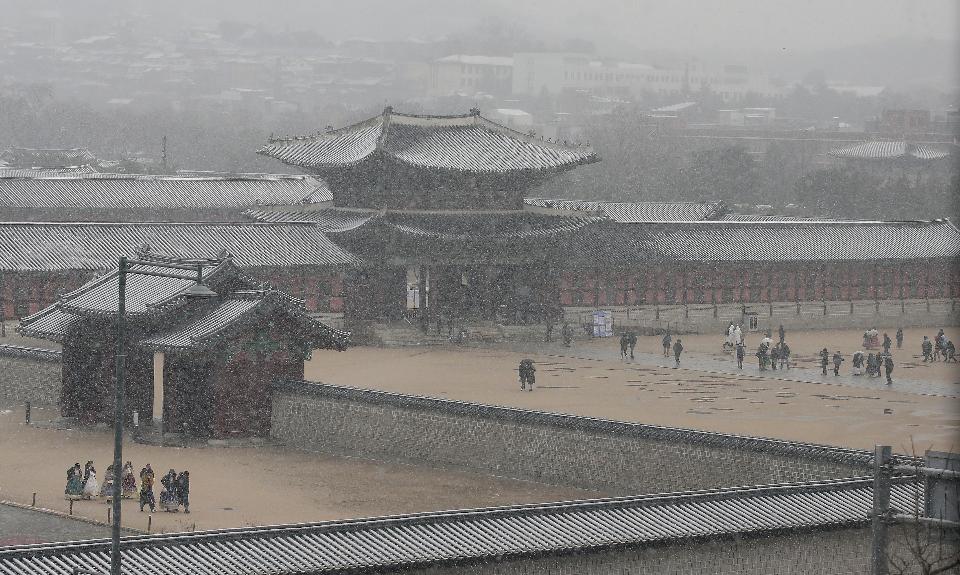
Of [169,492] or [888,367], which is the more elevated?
[888,367]

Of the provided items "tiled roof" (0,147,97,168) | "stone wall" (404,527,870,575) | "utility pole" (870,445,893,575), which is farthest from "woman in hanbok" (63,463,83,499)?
"tiled roof" (0,147,97,168)

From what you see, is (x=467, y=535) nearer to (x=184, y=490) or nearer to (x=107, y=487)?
(x=184, y=490)

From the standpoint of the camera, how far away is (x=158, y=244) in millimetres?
68812

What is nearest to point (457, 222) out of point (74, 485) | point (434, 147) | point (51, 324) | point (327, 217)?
point (434, 147)

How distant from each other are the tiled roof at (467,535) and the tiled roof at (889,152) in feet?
343

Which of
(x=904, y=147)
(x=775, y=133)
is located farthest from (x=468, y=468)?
(x=775, y=133)

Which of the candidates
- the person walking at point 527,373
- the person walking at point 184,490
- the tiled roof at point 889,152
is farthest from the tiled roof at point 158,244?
the tiled roof at point 889,152

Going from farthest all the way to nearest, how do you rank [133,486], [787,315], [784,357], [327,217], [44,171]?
[44,171]
[787,315]
[327,217]
[784,357]
[133,486]

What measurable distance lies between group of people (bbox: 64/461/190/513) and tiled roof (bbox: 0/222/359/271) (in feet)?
84.9

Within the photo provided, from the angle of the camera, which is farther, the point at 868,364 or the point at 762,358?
the point at 762,358

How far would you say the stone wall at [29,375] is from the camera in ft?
171

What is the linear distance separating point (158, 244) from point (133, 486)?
2966 cm

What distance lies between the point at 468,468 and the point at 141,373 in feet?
32.6

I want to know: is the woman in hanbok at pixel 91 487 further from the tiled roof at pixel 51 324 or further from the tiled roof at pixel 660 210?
the tiled roof at pixel 660 210
